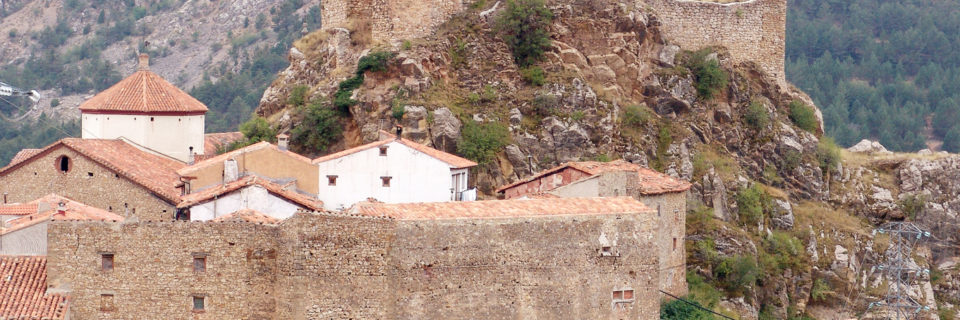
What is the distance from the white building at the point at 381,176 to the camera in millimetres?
49906

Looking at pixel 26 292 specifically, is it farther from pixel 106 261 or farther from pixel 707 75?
pixel 707 75

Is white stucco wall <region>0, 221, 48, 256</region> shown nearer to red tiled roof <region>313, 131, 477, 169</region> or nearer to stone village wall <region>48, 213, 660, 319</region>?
stone village wall <region>48, 213, 660, 319</region>

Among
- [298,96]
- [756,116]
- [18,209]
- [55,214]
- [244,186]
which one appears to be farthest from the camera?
[756,116]

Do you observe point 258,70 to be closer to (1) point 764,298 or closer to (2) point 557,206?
(1) point 764,298

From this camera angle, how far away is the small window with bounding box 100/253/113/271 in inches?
1526

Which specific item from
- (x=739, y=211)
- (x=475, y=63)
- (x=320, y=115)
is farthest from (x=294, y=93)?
(x=739, y=211)

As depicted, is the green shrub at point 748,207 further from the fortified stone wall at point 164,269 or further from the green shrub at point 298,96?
the fortified stone wall at point 164,269

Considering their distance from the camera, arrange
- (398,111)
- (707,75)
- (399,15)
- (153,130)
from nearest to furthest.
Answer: (398,111) < (153,130) < (399,15) < (707,75)

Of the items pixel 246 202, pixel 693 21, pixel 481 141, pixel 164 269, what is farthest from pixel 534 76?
pixel 164 269

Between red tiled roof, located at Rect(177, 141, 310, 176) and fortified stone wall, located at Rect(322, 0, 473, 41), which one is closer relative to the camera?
red tiled roof, located at Rect(177, 141, 310, 176)

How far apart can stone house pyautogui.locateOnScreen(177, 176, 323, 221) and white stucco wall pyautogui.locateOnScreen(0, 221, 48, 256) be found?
5.59m

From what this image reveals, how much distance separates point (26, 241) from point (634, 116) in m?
24.8

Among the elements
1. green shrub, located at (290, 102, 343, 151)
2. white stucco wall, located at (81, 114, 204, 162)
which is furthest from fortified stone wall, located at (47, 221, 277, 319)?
green shrub, located at (290, 102, 343, 151)

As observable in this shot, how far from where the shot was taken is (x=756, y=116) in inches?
2520
